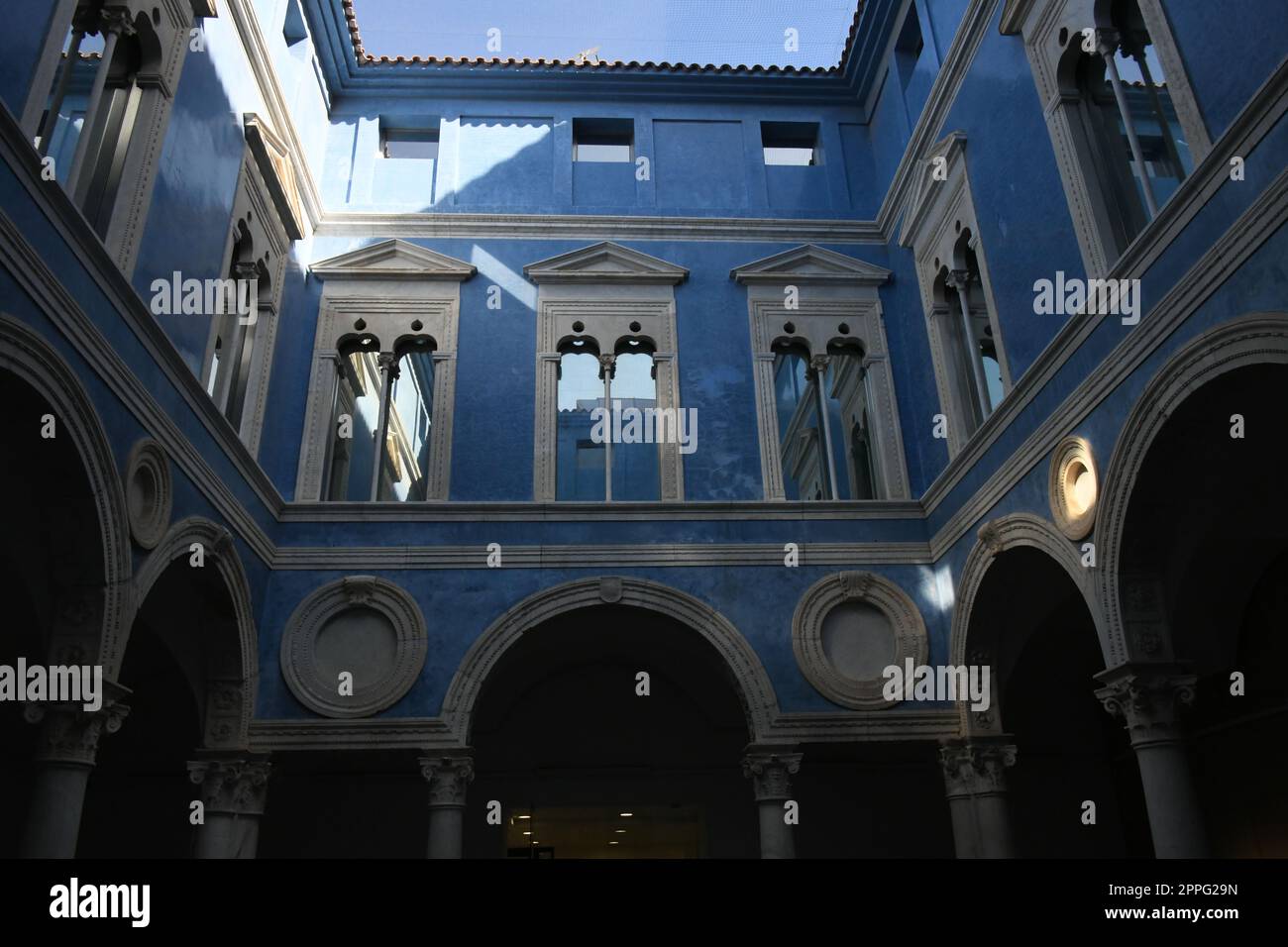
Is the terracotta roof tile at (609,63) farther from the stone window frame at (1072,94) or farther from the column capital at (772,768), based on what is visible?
the column capital at (772,768)

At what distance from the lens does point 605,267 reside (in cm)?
1238

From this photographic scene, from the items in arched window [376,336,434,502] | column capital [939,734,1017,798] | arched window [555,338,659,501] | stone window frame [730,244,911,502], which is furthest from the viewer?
arched window [376,336,434,502]

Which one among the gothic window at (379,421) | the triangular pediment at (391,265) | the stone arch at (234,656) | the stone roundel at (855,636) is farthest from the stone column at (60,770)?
the triangular pediment at (391,265)

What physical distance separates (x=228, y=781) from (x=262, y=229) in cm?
549

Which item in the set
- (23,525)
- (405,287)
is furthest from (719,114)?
(23,525)

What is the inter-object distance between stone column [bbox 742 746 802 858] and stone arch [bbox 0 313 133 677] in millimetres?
5758

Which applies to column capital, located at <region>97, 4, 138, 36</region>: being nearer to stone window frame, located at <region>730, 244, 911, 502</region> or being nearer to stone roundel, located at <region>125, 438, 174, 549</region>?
stone roundel, located at <region>125, 438, 174, 549</region>

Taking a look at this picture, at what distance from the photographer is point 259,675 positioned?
9.98 m

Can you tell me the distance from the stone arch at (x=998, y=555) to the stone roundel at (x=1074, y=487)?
16 cm

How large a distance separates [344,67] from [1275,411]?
11326 millimetres

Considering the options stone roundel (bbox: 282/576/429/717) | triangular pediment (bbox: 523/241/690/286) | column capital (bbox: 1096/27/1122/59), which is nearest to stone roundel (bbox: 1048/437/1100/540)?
column capital (bbox: 1096/27/1122/59)

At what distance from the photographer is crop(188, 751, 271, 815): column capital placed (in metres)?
9.38
